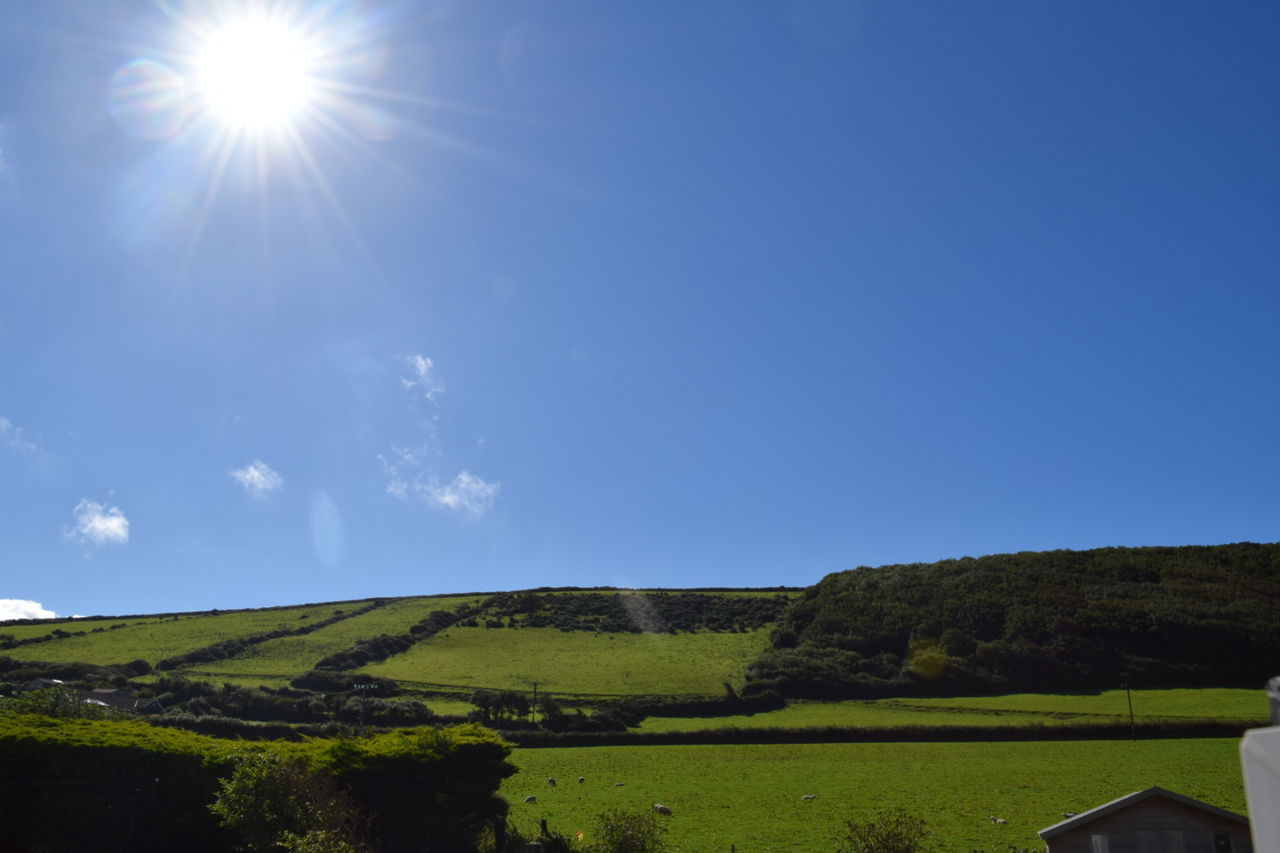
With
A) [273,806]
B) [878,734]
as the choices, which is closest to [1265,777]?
[273,806]

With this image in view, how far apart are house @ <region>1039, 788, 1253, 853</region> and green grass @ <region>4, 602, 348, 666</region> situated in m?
112

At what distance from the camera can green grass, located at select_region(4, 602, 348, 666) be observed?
104m

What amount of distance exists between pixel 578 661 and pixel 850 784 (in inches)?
2198

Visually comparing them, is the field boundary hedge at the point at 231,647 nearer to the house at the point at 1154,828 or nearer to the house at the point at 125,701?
the house at the point at 125,701

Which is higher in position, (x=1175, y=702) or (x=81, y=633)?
(x=81, y=633)

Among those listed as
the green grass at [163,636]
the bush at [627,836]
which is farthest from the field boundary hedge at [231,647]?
the bush at [627,836]

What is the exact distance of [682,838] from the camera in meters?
34.4

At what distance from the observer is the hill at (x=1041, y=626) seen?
84562 mm

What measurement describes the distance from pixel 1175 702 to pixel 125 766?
269 ft

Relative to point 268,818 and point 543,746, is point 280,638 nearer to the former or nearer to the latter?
point 543,746

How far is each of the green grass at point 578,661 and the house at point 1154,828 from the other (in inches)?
2559

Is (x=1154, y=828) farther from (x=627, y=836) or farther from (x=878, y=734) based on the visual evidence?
(x=878, y=734)

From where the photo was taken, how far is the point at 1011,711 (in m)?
72.0

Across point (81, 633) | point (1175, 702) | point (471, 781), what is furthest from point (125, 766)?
point (81, 633)
